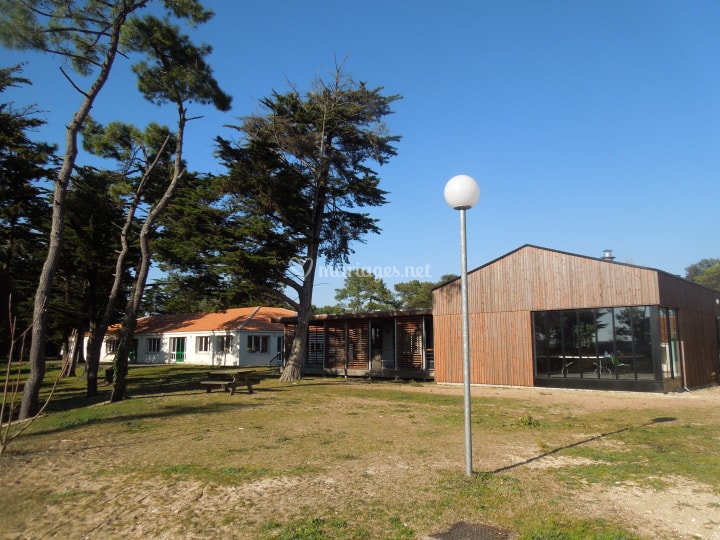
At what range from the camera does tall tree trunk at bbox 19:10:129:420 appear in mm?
12328

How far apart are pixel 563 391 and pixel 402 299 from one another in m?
42.5

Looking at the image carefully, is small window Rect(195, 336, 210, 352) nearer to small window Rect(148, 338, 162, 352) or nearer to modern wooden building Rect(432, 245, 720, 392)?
small window Rect(148, 338, 162, 352)

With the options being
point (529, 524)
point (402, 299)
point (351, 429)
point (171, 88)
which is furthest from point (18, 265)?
point (402, 299)

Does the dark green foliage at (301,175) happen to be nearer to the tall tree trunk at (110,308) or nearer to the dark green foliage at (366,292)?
the tall tree trunk at (110,308)

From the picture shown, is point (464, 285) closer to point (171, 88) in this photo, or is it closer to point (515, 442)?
point (515, 442)

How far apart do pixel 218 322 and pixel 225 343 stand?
11.4ft

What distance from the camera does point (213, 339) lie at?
3900 cm

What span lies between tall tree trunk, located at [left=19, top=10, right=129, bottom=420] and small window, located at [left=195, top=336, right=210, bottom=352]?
87.6ft

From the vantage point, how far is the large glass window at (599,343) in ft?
54.4

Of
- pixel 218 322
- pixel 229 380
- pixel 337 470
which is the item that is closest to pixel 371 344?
pixel 229 380

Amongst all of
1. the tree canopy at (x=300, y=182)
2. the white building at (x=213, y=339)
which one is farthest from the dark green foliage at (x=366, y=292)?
the tree canopy at (x=300, y=182)

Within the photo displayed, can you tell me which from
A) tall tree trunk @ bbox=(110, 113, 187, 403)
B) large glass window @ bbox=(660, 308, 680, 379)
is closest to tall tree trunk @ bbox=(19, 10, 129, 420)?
tall tree trunk @ bbox=(110, 113, 187, 403)

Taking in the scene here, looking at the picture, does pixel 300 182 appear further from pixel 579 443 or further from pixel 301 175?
pixel 579 443

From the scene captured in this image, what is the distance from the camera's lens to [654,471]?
633cm
